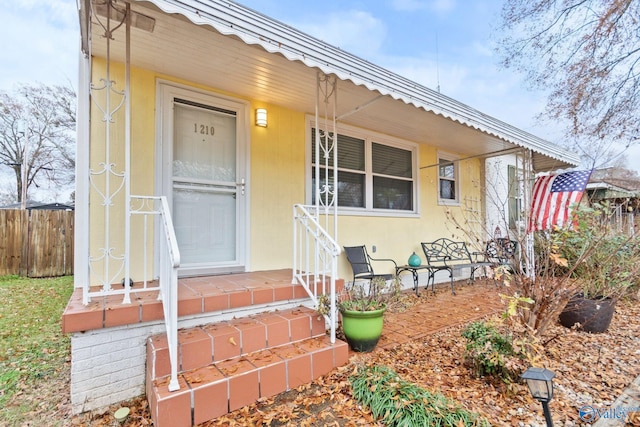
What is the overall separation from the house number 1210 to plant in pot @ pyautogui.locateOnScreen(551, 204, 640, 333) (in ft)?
12.7

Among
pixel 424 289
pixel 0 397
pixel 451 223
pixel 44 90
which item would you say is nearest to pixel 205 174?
pixel 0 397

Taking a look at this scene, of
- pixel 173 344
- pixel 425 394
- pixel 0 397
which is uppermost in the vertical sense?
pixel 173 344

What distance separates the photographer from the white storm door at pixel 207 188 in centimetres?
351

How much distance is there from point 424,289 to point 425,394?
12.2ft

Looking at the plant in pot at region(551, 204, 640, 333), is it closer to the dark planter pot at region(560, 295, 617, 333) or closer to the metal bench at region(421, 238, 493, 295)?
the dark planter pot at region(560, 295, 617, 333)

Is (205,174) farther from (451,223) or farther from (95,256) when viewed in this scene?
(451,223)

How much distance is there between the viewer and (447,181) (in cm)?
659

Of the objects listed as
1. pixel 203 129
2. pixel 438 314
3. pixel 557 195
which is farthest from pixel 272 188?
pixel 557 195

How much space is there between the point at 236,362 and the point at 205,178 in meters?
2.19

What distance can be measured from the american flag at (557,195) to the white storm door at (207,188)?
184 inches

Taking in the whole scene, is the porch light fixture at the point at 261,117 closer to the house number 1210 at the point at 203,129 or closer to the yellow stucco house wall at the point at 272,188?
the yellow stucco house wall at the point at 272,188

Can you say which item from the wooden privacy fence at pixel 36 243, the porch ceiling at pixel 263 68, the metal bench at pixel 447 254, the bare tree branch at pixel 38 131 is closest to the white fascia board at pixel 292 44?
the porch ceiling at pixel 263 68

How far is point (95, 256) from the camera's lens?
294 cm

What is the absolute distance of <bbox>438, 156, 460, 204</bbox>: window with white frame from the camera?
639cm
